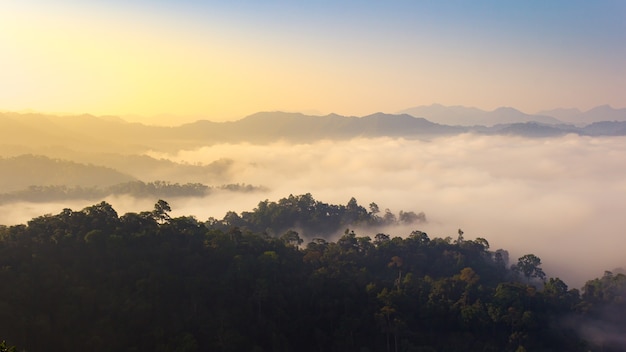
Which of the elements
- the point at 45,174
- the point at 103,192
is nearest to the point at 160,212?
the point at 103,192

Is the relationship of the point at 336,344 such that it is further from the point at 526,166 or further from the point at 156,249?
the point at 526,166

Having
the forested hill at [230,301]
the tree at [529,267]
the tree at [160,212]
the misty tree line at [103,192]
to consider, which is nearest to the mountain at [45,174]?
the misty tree line at [103,192]

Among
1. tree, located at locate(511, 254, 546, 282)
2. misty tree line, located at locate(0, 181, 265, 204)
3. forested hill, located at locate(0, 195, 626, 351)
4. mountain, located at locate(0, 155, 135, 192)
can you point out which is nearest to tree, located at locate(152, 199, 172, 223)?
forested hill, located at locate(0, 195, 626, 351)

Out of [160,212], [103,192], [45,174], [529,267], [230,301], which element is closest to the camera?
[230,301]

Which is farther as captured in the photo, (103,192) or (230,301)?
(103,192)

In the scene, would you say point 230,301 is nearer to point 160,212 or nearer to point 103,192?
point 160,212

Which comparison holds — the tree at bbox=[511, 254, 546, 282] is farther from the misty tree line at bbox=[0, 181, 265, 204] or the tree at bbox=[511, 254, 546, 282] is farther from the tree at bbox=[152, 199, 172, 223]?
the misty tree line at bbox=[0, 181, 265, 204]

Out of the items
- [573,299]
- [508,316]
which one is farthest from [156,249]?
[573,299]

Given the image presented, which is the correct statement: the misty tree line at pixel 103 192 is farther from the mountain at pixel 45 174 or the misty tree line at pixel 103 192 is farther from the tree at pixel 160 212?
the tree at pixel 160 212
